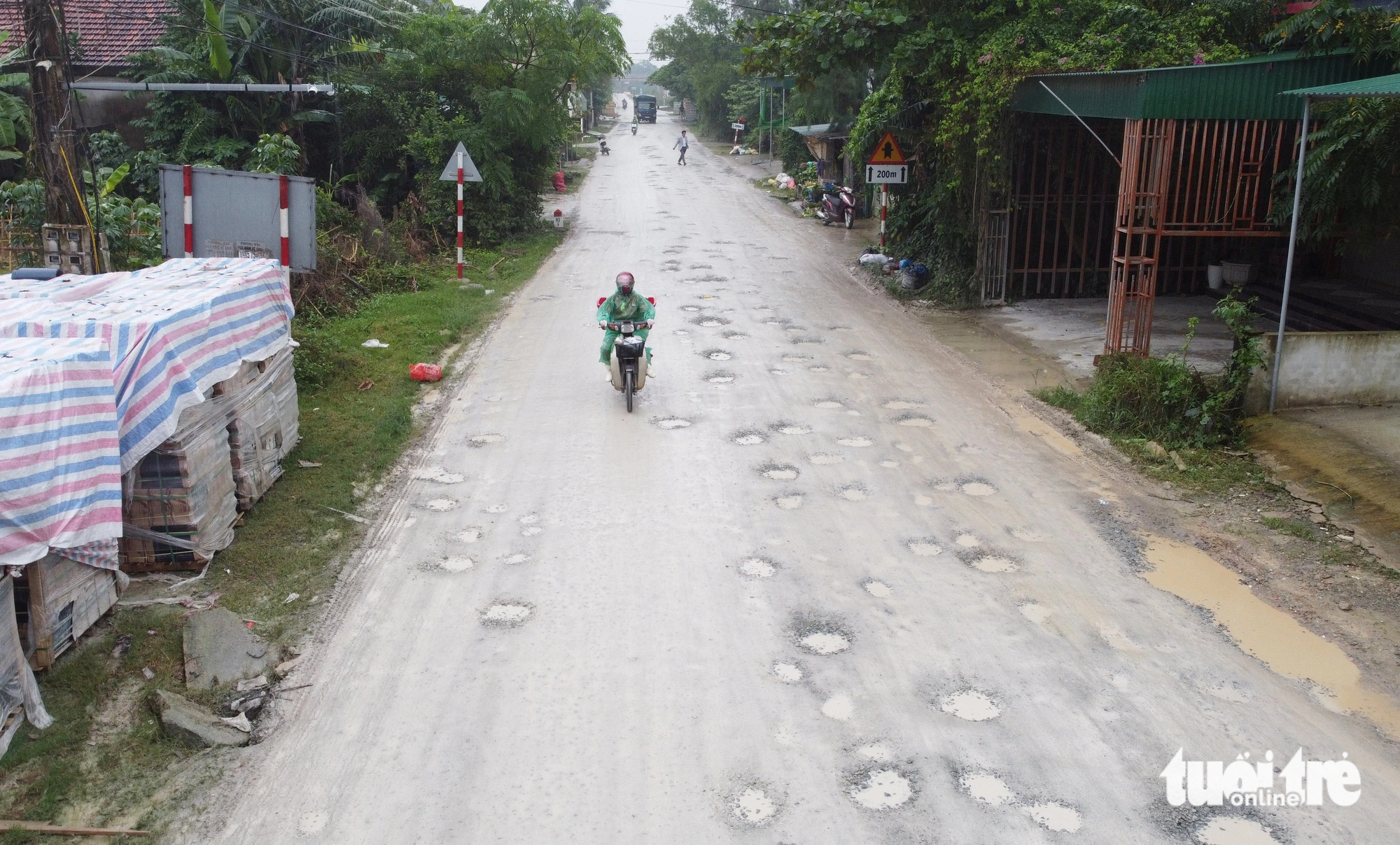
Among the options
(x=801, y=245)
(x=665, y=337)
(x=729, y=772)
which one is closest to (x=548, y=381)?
(x=665, y=337)

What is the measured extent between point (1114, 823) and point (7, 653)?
4964mm

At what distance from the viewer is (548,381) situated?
37.0ft

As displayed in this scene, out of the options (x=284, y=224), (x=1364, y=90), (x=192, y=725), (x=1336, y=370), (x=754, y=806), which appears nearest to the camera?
(x=754, y=806)

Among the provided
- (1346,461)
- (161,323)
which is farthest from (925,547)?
(161,323)

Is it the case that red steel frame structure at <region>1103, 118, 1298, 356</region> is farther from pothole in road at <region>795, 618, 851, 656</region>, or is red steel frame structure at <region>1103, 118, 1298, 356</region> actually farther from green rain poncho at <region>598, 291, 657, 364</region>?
pothole in road at <region>795, 618, 851, 656</region>

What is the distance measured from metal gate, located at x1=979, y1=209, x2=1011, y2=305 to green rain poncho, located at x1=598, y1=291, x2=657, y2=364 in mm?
6410

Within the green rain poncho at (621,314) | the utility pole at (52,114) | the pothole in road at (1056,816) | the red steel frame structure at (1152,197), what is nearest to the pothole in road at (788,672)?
the pothole in road at (1056,816)

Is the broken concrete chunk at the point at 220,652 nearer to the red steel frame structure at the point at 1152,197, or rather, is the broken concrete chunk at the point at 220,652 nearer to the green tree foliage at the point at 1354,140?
the red steel frame structure at the point at 1152,197

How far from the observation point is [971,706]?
528 cm

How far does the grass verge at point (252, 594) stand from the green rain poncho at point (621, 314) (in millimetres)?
1964

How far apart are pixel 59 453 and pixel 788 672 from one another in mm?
3840

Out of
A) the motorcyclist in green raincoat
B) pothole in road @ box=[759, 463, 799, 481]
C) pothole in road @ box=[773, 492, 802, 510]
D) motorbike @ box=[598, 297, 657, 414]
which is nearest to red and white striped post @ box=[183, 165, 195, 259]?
the motorcyclist in green raincoat

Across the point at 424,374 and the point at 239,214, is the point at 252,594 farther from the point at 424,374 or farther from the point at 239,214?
the point at 239,214

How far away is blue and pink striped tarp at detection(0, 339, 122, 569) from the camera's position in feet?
16.6
